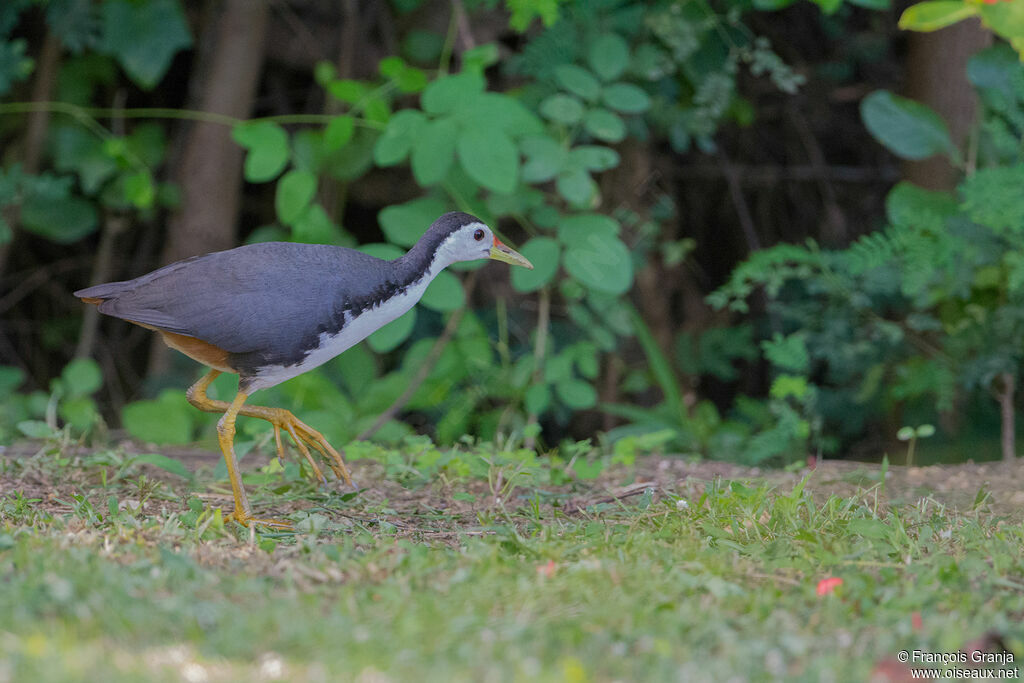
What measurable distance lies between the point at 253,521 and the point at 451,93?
235cm

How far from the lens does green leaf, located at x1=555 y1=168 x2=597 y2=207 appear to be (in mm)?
5242

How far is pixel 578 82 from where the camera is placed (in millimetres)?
5430

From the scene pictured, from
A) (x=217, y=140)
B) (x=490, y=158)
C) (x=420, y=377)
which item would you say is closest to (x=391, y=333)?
(x=420, y=377)

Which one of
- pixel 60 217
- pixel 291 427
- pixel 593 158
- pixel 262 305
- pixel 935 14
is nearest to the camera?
pixel 262 305

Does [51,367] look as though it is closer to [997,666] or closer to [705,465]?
[705,465]

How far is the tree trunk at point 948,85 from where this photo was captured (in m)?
6.06

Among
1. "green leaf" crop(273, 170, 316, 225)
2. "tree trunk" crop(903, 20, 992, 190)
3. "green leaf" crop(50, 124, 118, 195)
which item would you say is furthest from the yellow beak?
"green leaf" crop(50, 124, 118, 195)

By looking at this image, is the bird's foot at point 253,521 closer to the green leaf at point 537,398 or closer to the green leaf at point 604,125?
the green leaf at point 537,398

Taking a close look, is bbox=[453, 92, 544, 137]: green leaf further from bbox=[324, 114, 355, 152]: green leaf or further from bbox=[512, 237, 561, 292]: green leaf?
bbox=[324, 114, 355, 152]: green leaf

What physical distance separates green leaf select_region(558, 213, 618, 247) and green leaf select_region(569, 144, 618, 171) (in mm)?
248

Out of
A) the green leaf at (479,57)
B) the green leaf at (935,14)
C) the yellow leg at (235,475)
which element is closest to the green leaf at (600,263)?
the green leaf at (479,57)

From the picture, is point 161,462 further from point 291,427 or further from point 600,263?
point 600,263

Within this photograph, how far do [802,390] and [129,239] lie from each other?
4.57m

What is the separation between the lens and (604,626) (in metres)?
2.65
